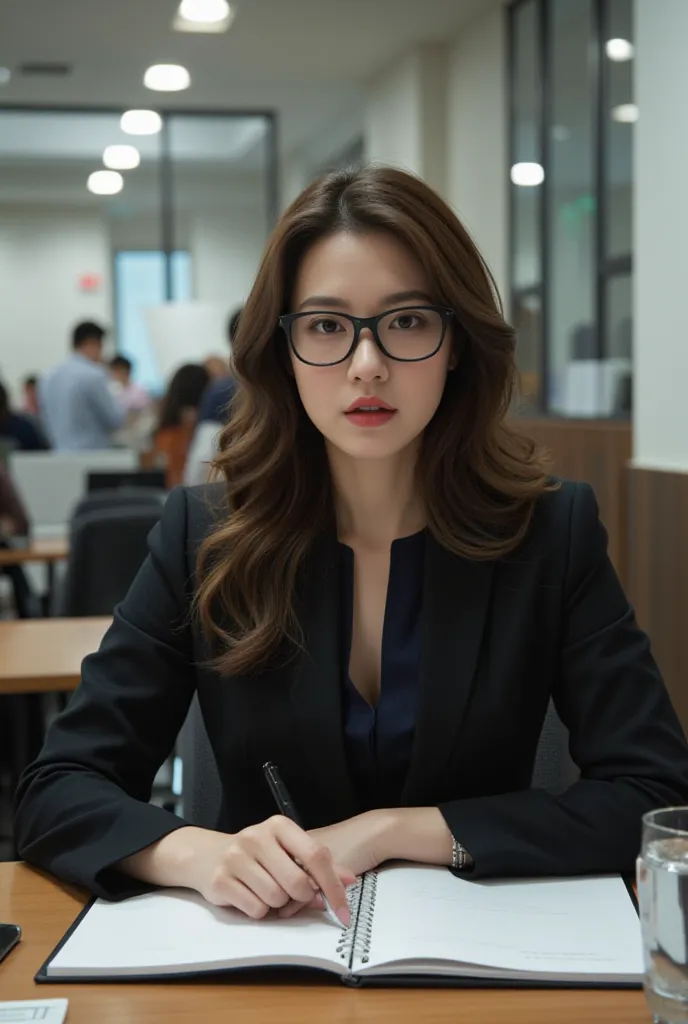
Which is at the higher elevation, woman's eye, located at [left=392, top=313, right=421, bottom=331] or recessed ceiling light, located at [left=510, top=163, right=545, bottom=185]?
recessed ceiling light, located at [left=510, top=163, right=545, bottom=185]

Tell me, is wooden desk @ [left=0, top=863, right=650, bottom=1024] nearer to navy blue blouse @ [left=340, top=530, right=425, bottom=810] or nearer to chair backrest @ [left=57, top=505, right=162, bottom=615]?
navy blue blouse @ [left=340, top=530, right=425, bottom=810]

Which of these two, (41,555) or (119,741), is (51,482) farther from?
(119,741)

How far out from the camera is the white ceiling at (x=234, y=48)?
7.09 meters

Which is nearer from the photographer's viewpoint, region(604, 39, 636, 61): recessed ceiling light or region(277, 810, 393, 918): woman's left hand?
region(277, 810, 393, 918): woman's left hand

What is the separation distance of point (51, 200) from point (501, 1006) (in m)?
11.0

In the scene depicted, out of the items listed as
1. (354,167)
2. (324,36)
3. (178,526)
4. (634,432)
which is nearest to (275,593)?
(178,526)

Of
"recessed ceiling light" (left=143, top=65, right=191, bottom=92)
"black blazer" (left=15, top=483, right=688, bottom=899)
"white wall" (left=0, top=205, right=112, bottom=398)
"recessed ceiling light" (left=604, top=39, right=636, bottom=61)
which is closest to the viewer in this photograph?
"black blazer" (left=15, top=483, right=688, bottom=899)

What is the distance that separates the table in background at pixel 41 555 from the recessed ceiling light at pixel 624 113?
9.87 ft

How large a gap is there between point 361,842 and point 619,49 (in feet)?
16.6

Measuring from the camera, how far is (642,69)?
15.5ft

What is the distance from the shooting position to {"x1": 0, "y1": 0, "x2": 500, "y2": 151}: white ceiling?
7090 millimetres

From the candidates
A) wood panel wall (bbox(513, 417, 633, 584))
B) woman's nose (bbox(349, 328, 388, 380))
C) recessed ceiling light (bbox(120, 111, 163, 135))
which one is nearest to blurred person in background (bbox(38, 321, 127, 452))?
recessed ceiling light (bbox(120, 111, 163, 135))

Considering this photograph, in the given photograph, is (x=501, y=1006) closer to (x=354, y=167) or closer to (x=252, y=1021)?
(x=252, y=1021)

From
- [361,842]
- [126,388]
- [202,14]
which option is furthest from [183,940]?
[126,388]
